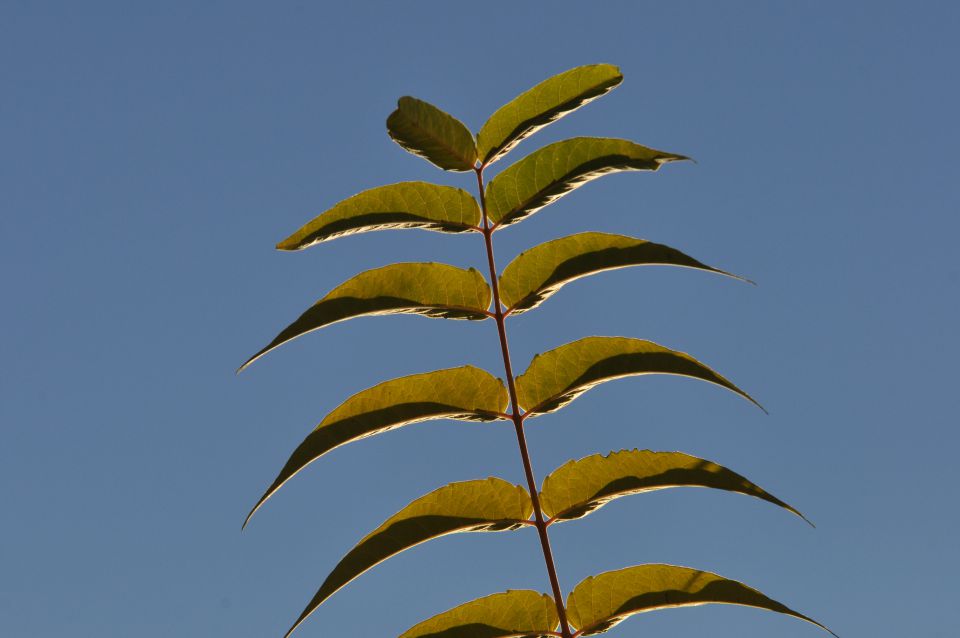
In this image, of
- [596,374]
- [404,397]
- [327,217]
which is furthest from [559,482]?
[327,217]

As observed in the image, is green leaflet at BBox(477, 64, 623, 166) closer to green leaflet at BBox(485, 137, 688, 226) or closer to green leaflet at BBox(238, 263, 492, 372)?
green leaflet at BBox(485, 137, 688, 226)

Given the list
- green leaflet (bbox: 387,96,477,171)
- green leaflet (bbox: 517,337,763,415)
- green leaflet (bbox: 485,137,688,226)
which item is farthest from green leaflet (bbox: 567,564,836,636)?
green leaflet (bbox: 387,96,477,171)

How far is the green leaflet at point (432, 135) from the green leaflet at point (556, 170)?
0.13m

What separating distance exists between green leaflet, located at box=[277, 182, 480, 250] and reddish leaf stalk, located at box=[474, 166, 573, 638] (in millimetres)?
75

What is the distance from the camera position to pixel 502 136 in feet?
9.50

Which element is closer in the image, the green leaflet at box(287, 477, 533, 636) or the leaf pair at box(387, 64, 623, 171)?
the green leaflet at box(287, 477, 533, 636)

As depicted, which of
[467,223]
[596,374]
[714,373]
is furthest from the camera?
[467,223]

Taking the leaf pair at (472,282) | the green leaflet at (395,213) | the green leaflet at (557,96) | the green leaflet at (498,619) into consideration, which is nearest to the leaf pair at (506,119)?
the green leaflet at (557,96)

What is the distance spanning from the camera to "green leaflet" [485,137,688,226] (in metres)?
2.67

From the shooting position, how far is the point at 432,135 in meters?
2.80

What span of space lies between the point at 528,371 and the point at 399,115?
34.1 inches

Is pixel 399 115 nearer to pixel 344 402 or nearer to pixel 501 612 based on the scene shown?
pixel 344 402

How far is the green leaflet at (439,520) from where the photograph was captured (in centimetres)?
257

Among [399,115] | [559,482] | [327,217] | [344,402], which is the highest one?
[399,115]
